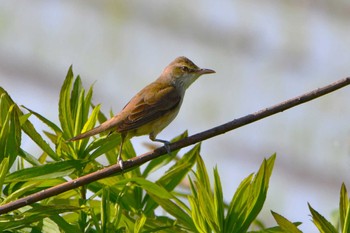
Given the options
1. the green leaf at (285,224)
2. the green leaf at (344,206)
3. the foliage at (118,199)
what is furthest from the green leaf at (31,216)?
the green leaf at (344,206)

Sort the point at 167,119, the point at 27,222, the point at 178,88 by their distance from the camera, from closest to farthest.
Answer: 1. the point at 27,222
2. the point at 167,119
3. the point at 178,88

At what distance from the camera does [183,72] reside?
191 inches

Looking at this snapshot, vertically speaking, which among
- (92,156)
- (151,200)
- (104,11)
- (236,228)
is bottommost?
(236,228)

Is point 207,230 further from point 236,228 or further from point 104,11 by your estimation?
point 104,11

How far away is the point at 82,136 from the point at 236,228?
1.80ft

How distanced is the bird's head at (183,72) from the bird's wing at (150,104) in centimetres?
28

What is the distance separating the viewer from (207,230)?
6.59 ft

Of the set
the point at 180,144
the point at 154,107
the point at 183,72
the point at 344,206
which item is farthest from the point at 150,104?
the point at 344,206

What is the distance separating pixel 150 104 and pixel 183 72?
2.98 feet

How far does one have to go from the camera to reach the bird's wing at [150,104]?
3691 mm

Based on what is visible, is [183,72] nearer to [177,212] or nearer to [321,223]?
[177,212]

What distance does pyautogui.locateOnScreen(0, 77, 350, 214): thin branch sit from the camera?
74.3 inches

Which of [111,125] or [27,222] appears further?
[111,125]

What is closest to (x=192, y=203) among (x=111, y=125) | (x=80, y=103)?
(x=80, y=103)
